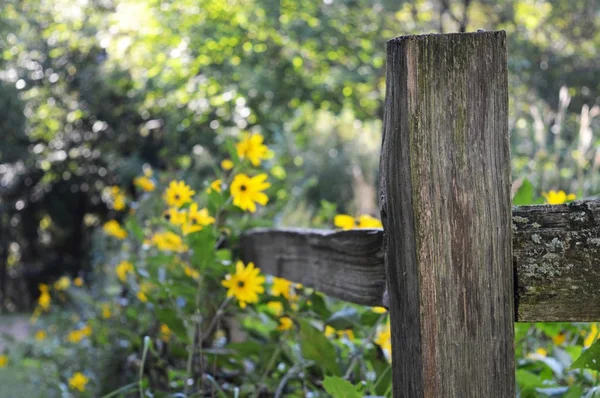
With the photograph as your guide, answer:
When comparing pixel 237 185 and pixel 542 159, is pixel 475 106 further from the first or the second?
pixel 542 159

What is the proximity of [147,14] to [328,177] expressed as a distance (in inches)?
139

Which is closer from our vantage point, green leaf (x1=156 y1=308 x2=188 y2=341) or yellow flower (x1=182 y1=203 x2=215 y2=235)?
green leaf (x1=156 y1=308 x2=188 y2=341)

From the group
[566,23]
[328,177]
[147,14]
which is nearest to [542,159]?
[147,14]

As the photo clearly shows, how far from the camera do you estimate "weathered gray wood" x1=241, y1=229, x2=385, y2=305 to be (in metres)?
1.23

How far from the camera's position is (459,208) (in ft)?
3.04

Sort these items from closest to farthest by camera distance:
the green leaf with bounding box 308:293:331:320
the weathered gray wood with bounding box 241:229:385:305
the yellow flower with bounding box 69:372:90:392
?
the weathered gray wood with bounding box 241:229:385:305, the green leaf with bounding box 308:293:331:320, the yellow flower with bounding box 69:372:90:392

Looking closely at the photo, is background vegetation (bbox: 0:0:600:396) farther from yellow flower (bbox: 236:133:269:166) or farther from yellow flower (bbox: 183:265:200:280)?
yellow flower (bbox: 236:133:269:166)

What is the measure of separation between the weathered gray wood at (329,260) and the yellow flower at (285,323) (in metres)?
0.13

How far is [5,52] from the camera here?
9031 millimetres

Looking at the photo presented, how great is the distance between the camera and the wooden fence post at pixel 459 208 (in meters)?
0.92

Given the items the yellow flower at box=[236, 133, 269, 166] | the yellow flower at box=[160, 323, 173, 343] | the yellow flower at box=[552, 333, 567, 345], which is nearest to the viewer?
the yellow flower at box=[552, 333, 567, 345]

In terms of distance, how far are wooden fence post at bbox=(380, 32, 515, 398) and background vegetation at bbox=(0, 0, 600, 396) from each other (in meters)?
1.61

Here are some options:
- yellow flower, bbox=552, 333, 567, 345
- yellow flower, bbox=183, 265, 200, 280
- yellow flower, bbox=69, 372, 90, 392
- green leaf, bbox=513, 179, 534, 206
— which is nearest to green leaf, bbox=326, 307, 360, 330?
green leaf, bbox=513, 179, 534, 206

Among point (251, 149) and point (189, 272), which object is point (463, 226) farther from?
point (189, 272)
